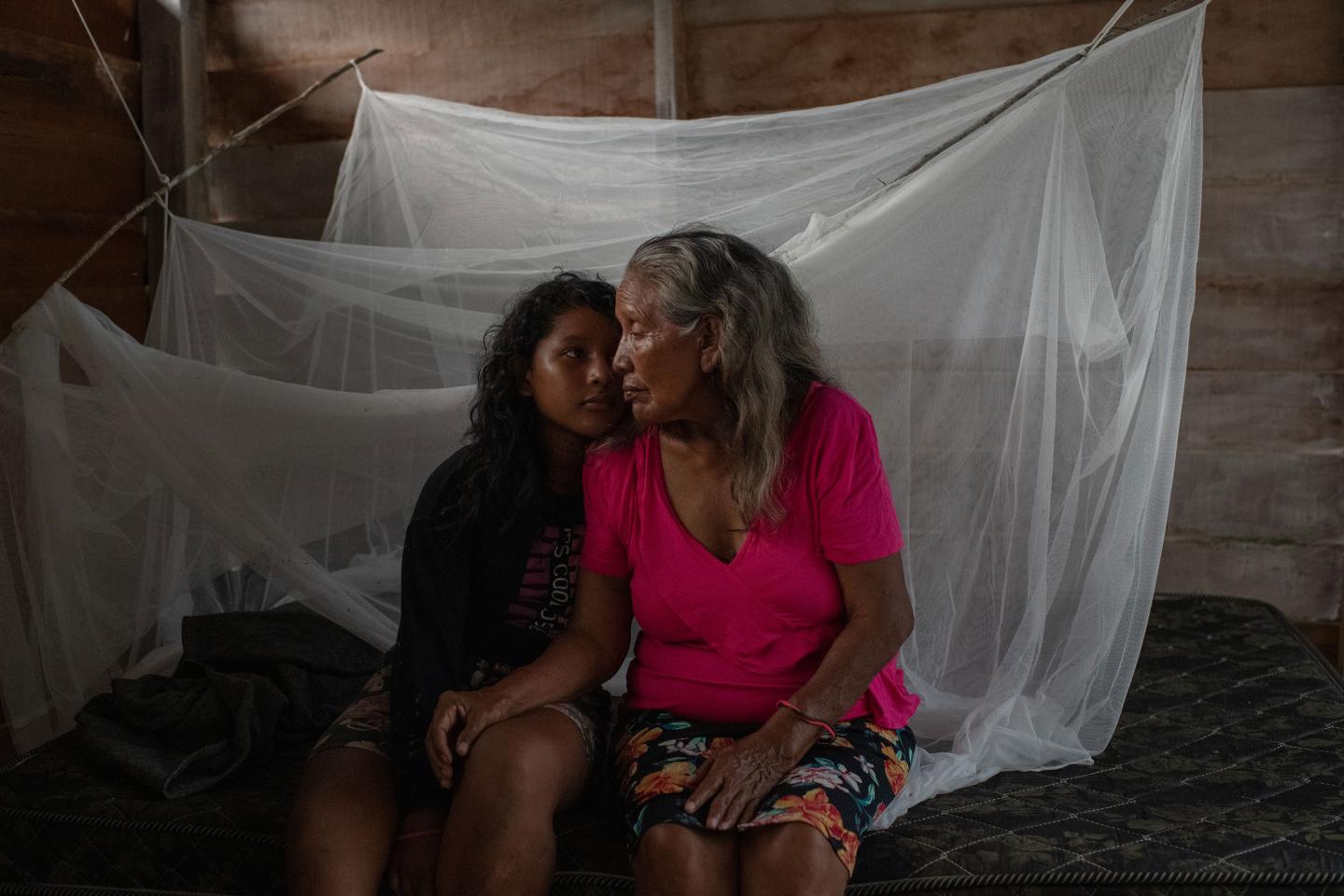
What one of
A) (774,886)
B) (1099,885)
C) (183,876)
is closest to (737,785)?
(774,886)

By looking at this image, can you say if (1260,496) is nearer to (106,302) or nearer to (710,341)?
(710,341)

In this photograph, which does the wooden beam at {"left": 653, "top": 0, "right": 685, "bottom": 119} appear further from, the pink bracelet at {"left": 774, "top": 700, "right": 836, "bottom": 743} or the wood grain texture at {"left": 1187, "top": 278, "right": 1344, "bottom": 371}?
the pink bracelet at {"left": 774, "top": 700, "right": 836, "bottom": 743}

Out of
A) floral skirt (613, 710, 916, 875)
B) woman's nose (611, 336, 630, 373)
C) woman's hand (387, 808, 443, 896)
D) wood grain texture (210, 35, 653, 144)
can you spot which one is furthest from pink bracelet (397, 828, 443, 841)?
wood grain texture (210, 35, 653, 144)

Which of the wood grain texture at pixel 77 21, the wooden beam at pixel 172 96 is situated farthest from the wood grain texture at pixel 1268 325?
the wood grain texture at pixel 77 21

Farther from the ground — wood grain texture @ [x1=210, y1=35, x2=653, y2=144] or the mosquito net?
wood grain texture @ [x1=210, y1=35, x2=653, y2=144]

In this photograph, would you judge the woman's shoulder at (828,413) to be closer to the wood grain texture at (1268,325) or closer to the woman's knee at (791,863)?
the woman's knee at (791,863)

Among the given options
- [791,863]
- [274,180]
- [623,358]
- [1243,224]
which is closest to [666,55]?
[274,180]

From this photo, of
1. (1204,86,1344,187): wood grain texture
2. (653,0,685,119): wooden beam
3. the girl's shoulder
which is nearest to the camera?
the girl's shoulder

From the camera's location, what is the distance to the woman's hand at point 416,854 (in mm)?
1682

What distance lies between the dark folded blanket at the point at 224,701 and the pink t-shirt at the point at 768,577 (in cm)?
72

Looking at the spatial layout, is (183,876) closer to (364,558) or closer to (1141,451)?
(364,558)

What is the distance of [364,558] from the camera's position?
8.77 feet

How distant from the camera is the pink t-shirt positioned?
1735mm

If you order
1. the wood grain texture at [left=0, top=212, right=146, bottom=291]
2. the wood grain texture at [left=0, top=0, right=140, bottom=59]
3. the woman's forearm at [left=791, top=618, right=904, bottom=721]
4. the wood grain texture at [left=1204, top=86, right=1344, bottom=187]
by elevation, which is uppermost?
the wood grain texture at [left=0, top=0, right=140, bottom=59]
